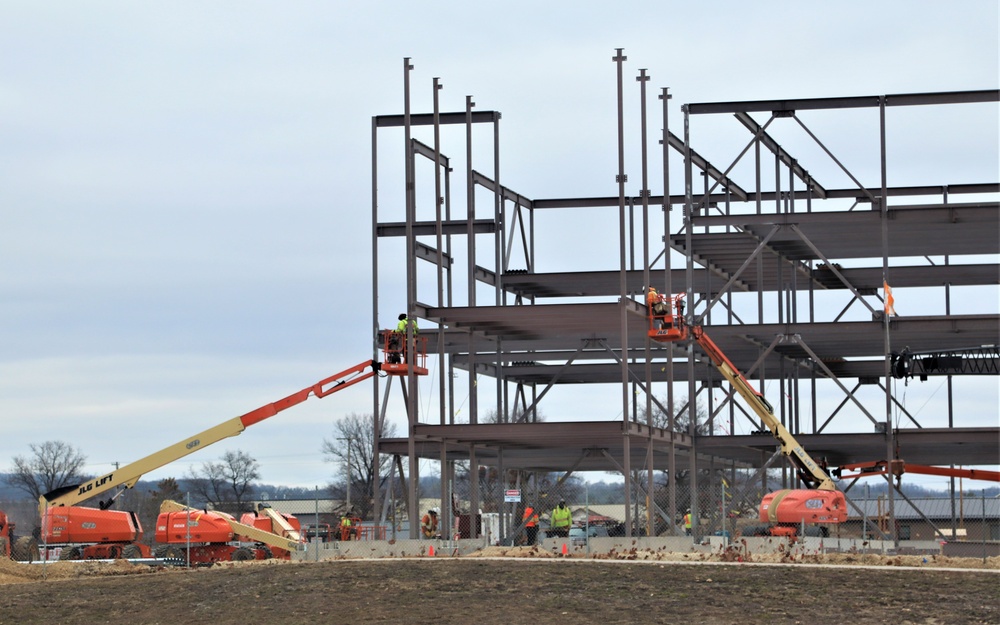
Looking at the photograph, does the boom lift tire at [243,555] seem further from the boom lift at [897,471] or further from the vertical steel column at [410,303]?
the boom lift at [897,471]

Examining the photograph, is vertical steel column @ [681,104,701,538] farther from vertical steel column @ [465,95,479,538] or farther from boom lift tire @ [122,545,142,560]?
boom lift tire @ [122,545,142,560]

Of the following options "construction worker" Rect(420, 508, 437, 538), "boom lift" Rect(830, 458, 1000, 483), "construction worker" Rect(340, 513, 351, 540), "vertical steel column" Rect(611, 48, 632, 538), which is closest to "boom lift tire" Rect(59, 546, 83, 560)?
"construction worker" Rect(340, 513, 351, 540)

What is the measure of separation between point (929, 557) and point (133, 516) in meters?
22.8

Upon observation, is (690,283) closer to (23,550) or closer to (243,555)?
(243,555)

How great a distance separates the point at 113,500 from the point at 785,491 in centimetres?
1941

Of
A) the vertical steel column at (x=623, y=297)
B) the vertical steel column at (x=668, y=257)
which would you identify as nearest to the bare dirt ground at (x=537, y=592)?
the vertical steel column at (x=623, y=297)

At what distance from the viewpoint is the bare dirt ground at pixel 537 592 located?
21.8 m

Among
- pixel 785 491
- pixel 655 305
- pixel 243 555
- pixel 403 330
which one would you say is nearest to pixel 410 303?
pixel 403 330

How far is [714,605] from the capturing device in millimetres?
22688

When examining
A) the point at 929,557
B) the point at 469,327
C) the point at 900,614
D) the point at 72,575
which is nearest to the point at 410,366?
the point at 469,327

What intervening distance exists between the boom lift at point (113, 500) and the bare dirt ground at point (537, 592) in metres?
8.94

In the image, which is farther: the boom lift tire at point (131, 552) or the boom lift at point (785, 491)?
the boom lift tire at point (131, 552)

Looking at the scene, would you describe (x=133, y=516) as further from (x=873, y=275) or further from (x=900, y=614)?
(x=900, y=614)

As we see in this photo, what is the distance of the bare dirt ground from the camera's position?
71.6 feet
